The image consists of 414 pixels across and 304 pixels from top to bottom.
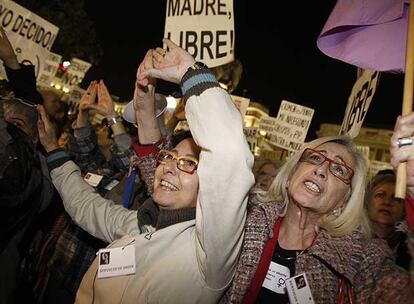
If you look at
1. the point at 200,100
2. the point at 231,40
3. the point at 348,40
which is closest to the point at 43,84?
the point at 231,40

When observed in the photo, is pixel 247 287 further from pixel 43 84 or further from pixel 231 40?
pixel 43 84

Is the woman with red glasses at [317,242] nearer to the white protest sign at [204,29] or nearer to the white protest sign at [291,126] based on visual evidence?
the white protest sign at [204,29]

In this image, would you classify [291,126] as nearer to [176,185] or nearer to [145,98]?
[145,98]

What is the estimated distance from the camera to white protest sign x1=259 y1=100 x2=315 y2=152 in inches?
340

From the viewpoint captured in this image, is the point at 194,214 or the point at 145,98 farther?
the point at 145,98

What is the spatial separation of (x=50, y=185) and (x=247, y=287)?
65.2 inches

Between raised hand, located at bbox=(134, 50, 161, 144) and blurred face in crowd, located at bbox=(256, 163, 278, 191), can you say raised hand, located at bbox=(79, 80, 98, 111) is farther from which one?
blurred face in crowd, located at bbox=(256, 163, 278, 191)

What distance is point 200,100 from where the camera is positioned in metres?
1.79

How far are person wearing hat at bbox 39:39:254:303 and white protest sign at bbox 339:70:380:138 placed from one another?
1.95m

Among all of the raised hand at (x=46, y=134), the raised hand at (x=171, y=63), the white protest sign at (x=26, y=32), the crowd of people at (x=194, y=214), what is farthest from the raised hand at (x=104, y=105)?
the white protest sign at (x=26, y=32)

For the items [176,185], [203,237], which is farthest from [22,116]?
[203,237]

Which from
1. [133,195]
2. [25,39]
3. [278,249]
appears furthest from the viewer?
[25,39]

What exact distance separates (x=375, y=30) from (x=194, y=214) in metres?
1.75

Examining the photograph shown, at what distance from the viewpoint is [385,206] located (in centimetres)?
405
